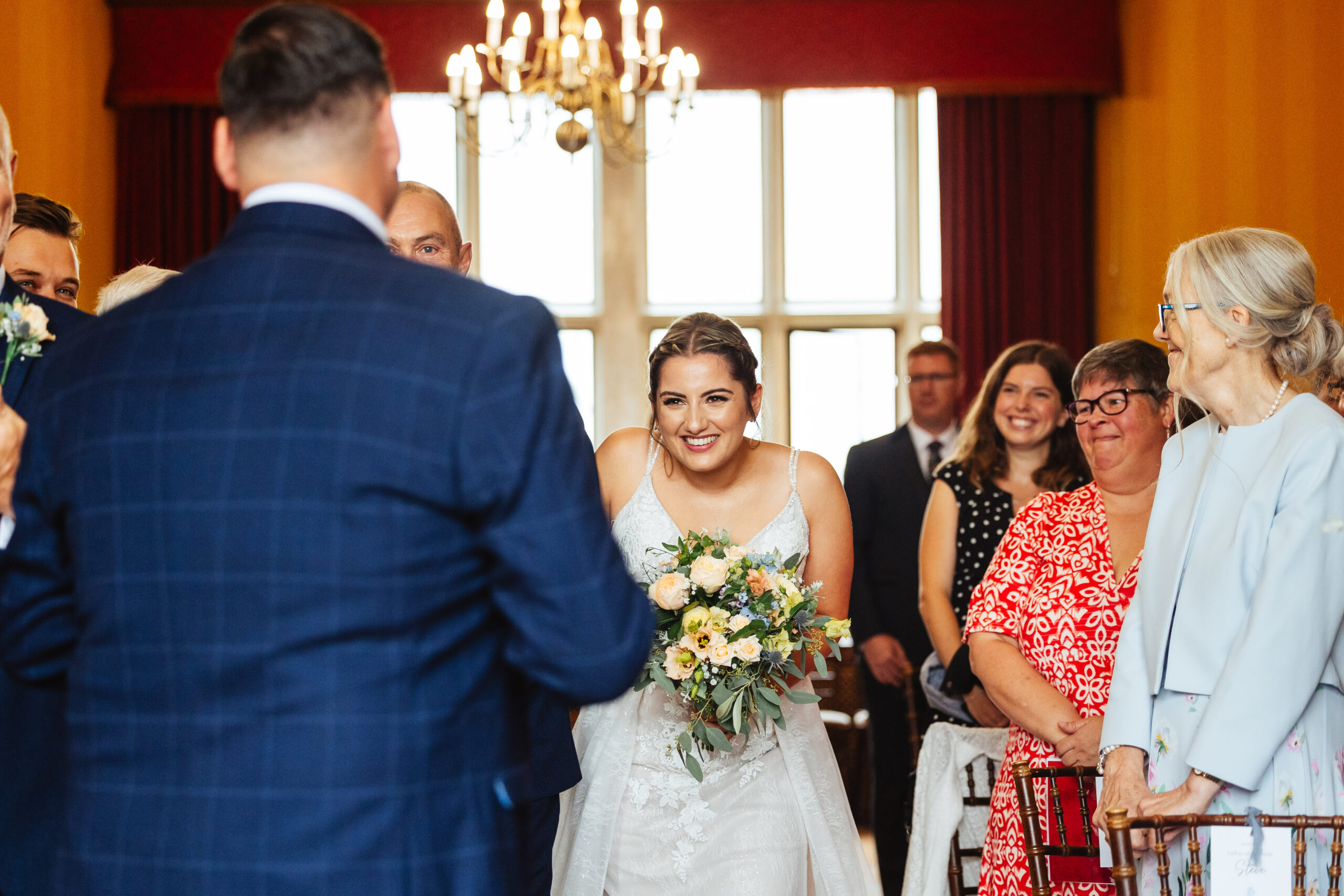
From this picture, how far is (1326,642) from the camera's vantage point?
2.06 metres

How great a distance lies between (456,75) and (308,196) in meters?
4.56

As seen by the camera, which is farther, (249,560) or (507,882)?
(507,882)

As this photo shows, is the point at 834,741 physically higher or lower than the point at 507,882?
lower

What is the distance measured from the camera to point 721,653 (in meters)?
2.70

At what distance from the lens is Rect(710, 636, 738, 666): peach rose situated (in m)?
2.69

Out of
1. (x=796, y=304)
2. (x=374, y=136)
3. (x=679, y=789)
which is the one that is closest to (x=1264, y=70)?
(x=796, y=304)

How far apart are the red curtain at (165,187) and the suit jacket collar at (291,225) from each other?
707 cm

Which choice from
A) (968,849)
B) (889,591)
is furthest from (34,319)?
(889,591)

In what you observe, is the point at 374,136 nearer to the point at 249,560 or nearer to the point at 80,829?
the point at 249,560

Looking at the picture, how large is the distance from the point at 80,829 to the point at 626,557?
76.5 inches

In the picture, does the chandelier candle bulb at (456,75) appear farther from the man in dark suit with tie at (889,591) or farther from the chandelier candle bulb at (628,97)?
the man in dark suit with tie at (889,591)

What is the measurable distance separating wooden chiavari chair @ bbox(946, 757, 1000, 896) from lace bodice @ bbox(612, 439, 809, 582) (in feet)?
2.50

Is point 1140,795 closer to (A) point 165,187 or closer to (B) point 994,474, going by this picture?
(B) point 994,474

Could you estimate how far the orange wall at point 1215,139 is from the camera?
15.1ft
